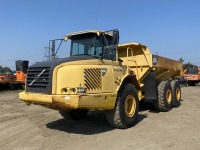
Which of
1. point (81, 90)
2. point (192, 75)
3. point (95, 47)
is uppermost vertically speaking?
point (95, 47)

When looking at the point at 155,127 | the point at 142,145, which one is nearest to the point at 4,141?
the point at 142,145

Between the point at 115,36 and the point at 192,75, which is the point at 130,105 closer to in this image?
the point at 115,36

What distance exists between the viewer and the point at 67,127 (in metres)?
8.73

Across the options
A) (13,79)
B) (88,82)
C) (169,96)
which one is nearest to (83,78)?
(88,82)

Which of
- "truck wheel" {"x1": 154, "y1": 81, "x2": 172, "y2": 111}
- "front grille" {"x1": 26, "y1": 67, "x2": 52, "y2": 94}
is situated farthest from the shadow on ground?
"front grille" {"x1": 26, "y1": 67, "x2": 52, "y2": 94}

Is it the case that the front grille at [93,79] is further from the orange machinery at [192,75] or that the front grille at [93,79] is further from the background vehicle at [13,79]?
the orange machinery at [192,75]

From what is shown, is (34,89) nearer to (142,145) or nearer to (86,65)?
(86,65)

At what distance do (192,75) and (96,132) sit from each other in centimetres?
2742

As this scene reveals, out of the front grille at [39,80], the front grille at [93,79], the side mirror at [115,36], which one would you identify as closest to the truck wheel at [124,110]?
the front grille at [93,79]

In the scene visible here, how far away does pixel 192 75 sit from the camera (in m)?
33.5

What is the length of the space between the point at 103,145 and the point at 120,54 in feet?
16.9

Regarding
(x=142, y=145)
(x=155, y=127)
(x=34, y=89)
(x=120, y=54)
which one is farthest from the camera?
(x=120, y=54)

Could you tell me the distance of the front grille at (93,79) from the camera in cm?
739

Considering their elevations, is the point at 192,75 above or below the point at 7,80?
above
